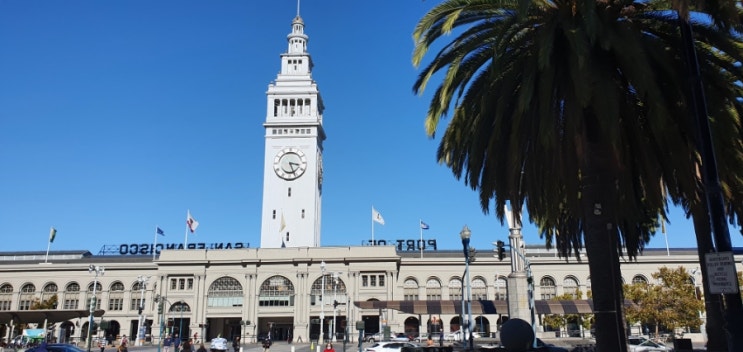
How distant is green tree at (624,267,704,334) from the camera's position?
217ft

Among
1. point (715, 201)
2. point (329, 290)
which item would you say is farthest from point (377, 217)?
point (715, 201)

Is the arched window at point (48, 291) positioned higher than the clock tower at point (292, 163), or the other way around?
the clock tower at point (292, 163)

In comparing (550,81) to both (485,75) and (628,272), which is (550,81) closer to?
(485,75)

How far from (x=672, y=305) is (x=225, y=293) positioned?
2475 inches

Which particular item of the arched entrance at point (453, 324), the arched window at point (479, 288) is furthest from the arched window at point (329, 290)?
the arched window at point (479, 288)

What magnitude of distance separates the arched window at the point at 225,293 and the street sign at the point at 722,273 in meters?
87.1

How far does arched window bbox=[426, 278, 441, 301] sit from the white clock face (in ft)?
95.5

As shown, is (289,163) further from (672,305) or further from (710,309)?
(710,309)

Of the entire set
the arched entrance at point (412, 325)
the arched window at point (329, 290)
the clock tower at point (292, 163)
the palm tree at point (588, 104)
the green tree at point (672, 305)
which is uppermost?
the clock tower at point (292, 163)

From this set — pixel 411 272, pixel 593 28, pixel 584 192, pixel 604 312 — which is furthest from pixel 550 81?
pixel 411 272

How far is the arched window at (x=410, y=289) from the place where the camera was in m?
96.9

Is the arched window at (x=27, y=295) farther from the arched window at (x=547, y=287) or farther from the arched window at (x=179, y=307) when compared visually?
the arched window at (x=547, y=287)

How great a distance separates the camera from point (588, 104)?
15695 mm

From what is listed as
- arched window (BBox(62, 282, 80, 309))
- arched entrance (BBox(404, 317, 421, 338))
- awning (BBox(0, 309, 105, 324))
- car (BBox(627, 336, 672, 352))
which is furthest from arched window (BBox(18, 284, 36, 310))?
car (BBox(627, 336, 672, 352))
